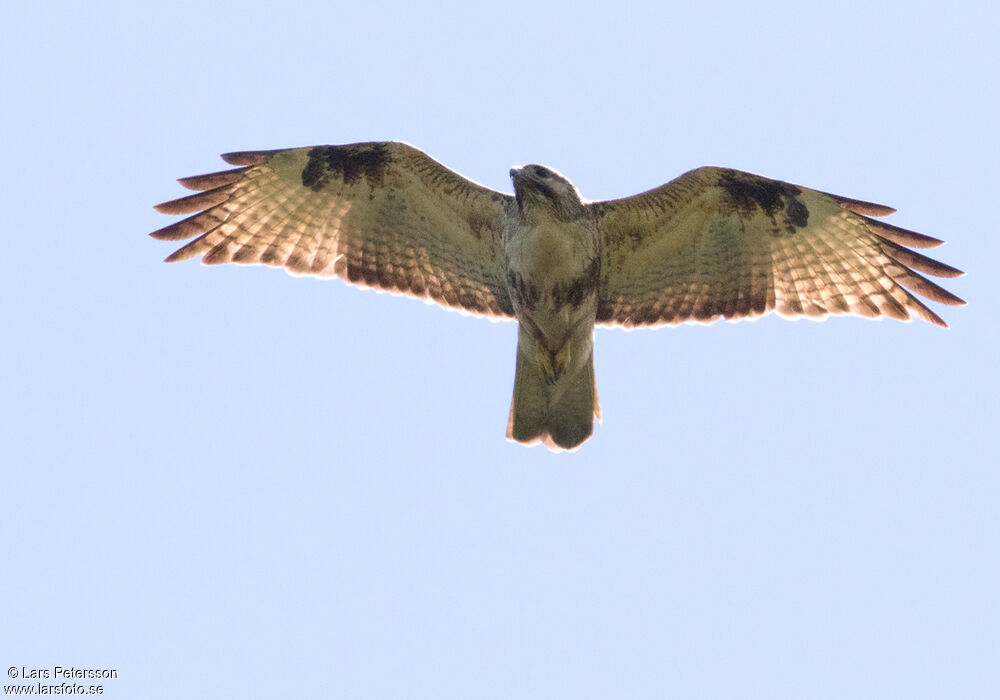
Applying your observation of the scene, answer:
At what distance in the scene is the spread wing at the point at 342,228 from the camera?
9.15 m

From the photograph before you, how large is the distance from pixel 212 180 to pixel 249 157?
1.20 feet

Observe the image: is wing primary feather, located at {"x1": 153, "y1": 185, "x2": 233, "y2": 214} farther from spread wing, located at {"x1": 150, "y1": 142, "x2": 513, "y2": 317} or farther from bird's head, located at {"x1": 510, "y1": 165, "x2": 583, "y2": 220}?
bird's head, located at {"x1": 510, "y1": 165, "x2": 583, "y2": 220}

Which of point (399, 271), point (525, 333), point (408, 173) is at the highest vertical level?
point (408, 173)

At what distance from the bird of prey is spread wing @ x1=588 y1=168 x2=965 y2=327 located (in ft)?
0.03

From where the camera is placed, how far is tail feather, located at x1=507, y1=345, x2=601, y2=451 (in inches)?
350

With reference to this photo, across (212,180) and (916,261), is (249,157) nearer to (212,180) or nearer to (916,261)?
(212,180)

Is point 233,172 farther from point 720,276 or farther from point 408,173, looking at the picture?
point 720,276

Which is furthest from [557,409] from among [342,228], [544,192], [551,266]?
[342,228]

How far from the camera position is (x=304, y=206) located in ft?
30.8

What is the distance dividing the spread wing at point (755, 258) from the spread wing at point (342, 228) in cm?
96

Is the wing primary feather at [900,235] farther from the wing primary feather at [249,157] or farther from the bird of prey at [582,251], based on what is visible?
the wing primary feather at [249,157]

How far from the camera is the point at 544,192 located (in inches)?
320

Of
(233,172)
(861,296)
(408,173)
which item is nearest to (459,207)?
(408,173)

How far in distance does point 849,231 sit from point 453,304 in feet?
9.99
